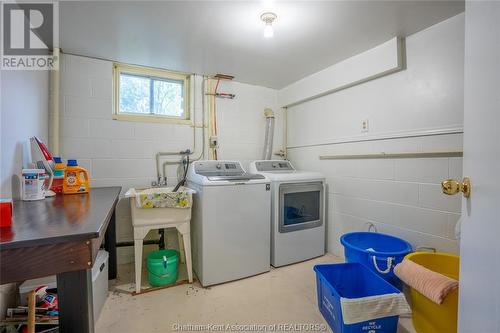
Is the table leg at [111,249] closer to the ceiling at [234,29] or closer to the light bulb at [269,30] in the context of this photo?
the ceiling at [234,29]

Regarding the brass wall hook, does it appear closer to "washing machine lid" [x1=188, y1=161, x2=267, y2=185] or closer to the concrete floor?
the concrete floor

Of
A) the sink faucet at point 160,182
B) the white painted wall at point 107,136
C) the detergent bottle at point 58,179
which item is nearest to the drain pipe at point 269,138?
the white painted wall at point 107,136

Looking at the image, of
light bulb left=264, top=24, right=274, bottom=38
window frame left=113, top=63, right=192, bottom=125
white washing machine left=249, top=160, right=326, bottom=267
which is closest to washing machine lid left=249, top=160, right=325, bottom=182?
white washing machine left=249, top=160, right=326, bottom=267

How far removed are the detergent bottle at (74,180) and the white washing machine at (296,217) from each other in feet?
5.10

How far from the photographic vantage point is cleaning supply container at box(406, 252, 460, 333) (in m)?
A: 1.14

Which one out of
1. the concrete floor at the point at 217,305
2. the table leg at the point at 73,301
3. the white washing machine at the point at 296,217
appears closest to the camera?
the table leg at the point at 73,301

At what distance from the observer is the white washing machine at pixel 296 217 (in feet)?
7.41

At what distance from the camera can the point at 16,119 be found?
1.40 meters

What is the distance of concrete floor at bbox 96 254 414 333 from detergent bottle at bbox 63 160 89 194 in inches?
34.3

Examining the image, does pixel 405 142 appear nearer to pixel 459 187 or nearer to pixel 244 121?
pixel 459 187

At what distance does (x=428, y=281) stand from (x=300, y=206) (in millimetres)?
1318

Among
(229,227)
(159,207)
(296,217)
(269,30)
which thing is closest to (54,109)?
(159,207)

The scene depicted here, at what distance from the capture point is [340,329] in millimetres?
1282

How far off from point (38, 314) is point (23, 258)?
1.02m
